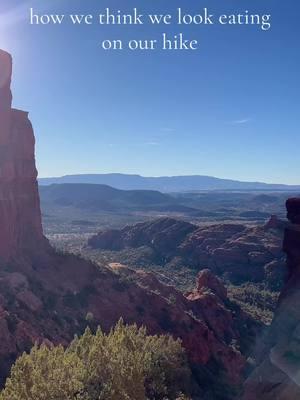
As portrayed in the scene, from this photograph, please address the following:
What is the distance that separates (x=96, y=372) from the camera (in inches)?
948

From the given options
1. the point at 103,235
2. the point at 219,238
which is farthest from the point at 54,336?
the point at 103,235

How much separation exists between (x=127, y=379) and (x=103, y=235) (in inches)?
4926

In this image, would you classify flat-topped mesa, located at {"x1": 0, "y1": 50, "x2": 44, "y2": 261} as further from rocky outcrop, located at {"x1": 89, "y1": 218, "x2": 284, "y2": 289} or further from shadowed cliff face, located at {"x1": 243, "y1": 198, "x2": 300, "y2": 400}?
rocky outcrop, located at {"x1": 89, "y1": 218, "x2": 284, "y2": 289}

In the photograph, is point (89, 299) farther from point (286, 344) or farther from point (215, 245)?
point (215, 245)

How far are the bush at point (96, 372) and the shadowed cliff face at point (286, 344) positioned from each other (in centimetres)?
620

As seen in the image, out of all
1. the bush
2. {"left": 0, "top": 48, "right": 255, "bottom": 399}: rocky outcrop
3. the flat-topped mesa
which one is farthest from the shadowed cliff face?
the flat-topped mesa

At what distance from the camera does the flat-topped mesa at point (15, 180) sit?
50.7 m

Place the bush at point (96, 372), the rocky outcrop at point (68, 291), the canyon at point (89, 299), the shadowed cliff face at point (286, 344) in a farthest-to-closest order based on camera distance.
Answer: the rocky outcrop at point (68, 291), the canyon at point (89, 299), the bush at point (96, 372), the shadowed cliff face at point (286, 344)

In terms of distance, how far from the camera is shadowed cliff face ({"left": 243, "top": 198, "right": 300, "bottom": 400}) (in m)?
20.1

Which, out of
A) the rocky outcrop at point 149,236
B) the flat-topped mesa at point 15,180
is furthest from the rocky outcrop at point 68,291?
the rocky outcrop at point 149,236

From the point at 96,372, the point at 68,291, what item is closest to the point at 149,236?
the point at 68,291

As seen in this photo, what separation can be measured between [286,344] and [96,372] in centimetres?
955

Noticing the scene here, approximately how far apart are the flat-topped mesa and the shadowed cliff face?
31.4 m

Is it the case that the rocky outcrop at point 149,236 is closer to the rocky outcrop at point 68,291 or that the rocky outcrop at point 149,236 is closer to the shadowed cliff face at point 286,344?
the rocky outcrop at point 68,291
